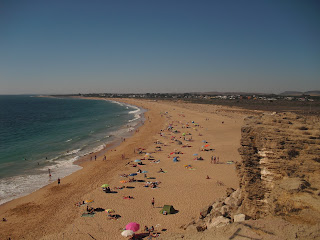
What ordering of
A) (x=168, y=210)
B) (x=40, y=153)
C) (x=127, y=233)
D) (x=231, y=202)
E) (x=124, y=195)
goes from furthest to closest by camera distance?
(x=40, y=153) < (x=124, y=195) < (x=168, y=210) < (x=127, y=233) < (x=231, y=202)

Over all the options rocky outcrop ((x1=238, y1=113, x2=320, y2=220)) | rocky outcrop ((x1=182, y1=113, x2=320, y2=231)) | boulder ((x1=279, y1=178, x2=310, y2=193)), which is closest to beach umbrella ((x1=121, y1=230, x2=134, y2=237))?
rocky outcrop ((x1=182, y1=113, x2=320, y2=231))

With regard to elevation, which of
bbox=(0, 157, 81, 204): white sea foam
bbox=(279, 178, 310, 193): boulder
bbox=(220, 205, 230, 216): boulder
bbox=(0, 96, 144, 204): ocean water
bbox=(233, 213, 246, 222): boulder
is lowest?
bbox=(0, 157, 81, 204): white sea foam

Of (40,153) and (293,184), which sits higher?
(293,184)

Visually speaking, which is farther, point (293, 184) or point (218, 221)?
point (218, 221)

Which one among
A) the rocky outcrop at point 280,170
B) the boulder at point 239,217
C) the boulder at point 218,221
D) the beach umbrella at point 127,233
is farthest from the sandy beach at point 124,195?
the rocky outcrop at point 280,170

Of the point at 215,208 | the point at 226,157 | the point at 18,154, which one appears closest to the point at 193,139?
the point at 226,157

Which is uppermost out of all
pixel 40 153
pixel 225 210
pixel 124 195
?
pixel 225 210

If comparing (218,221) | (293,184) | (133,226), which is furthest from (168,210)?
(293,184)

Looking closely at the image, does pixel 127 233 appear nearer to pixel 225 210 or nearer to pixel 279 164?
pixel 225 210

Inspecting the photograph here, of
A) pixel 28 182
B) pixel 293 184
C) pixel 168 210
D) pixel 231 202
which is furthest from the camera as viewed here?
pixel 28 182

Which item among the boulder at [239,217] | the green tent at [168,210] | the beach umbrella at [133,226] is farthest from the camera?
the green tent at [168,210]

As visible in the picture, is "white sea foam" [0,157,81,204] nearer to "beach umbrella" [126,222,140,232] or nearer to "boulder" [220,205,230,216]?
"beach umbrella" [126,222,140,232]

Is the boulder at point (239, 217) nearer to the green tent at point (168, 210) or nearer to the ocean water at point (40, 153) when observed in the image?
the green tent at point (168, 210)
